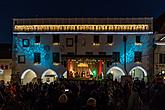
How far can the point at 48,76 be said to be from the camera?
67.6 m

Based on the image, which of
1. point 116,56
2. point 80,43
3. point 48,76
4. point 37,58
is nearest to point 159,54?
point 116,56

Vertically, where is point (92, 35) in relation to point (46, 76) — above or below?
above

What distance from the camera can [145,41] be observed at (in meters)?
68.9

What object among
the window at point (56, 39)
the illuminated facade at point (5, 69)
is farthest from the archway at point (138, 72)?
the illuminated facade at point (5, 69)

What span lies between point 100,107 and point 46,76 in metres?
50.1

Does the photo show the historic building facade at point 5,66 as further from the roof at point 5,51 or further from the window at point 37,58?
the window at point 37,58

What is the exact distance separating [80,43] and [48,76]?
5.91 metres

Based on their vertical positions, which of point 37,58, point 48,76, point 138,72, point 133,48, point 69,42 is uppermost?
point 69,42

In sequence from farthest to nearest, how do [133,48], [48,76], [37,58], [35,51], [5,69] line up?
[5,69] < [35,51] < [37,58] < [133,48] < [48,76]

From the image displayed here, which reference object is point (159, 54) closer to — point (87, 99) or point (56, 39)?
point (56, 39)

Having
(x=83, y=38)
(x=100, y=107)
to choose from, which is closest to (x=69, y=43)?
(x=83, y=38)

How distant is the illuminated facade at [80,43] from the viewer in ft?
225

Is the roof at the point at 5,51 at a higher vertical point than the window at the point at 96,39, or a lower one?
lower

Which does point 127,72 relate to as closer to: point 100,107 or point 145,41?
point 145,41
